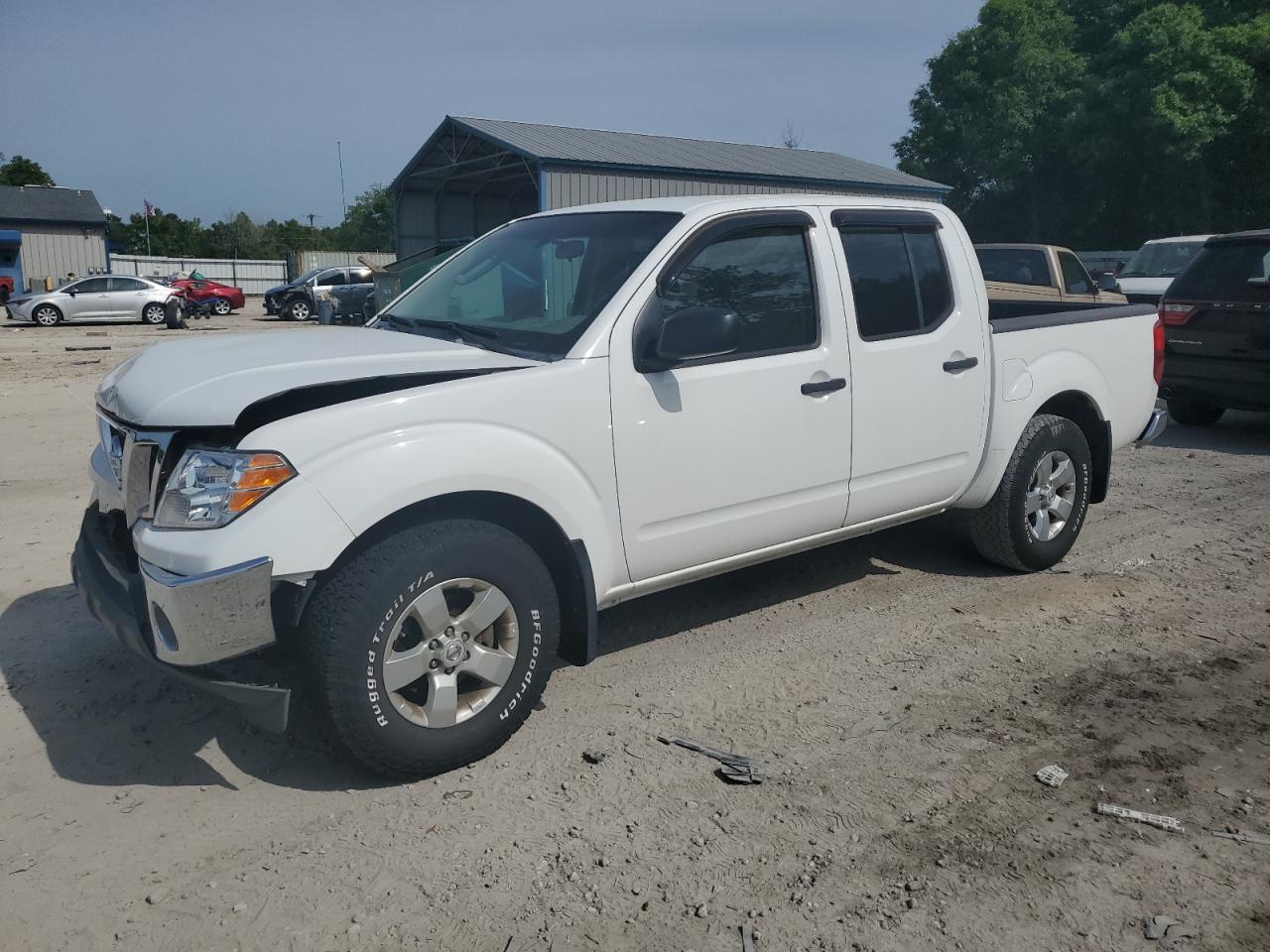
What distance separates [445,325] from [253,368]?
41.2 inches

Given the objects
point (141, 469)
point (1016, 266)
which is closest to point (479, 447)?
point (141, 469)

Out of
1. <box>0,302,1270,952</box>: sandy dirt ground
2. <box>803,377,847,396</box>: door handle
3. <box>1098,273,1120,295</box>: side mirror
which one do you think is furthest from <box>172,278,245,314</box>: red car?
<box>803,377,847,396</box>: door handle

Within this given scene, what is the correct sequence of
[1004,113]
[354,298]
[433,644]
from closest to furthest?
[433,644] → [354,298] → [1004,113]

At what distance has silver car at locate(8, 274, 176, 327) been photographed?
27.4 meters

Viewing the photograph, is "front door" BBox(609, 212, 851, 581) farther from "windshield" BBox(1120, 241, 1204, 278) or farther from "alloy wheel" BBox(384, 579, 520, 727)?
"windshield" BBox(1120, 241, 1204, 278)

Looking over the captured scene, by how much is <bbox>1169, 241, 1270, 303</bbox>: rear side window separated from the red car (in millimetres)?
29242

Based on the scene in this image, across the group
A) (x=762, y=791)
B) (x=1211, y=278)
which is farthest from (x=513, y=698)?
(x=1211, y=278)

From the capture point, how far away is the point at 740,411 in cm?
409

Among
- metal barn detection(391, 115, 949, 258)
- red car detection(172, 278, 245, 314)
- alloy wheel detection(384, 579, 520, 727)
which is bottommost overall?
alloy wheel detection(384, 579, 520, 727)

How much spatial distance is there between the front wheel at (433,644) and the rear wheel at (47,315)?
28659mm

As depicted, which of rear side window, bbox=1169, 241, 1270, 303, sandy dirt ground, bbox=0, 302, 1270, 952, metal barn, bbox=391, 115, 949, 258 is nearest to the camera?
sandy dirt ground, bbox=0, 302, 1270, 952

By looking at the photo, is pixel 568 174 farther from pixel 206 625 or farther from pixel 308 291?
pixel 206 625

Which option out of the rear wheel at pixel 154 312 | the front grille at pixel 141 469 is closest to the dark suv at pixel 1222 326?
the front grille at pixel 141 469

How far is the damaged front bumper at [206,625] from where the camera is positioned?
3010mm
